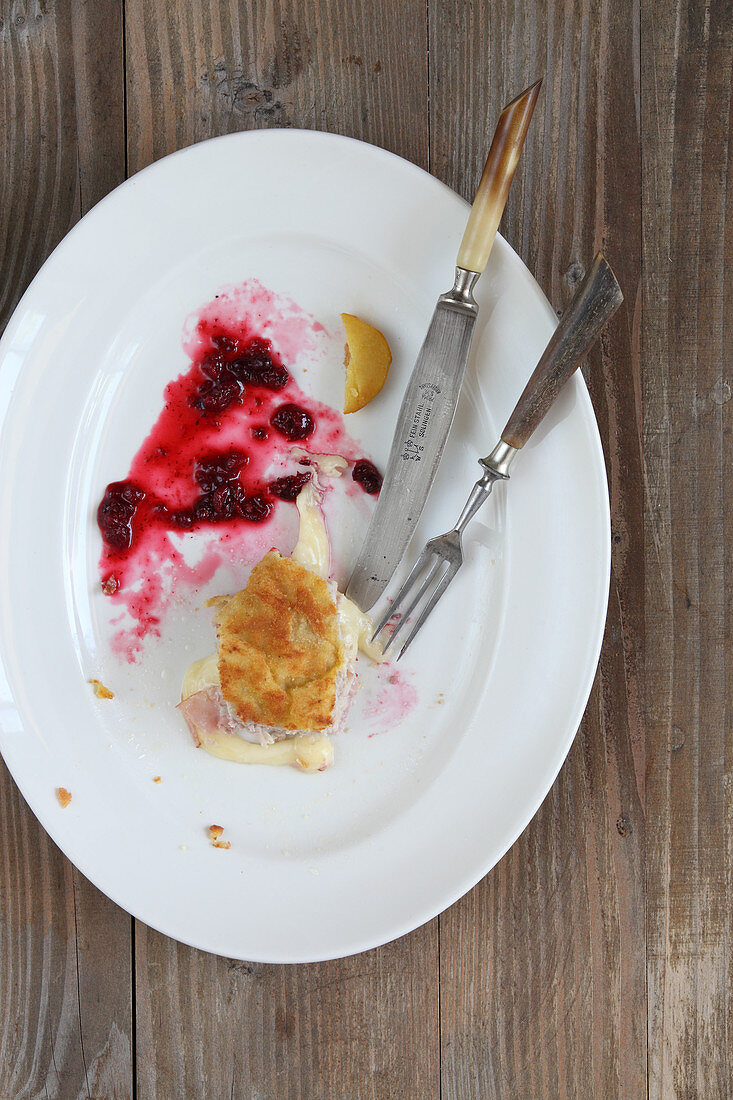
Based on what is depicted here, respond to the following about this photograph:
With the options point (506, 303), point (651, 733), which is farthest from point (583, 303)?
point (651, 733)

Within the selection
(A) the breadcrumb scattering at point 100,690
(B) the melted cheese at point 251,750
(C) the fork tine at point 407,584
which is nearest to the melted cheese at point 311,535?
(C) the fork tine at point 407,584

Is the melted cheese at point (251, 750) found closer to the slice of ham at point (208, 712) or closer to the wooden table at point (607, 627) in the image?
the slice of ham at point (208, 712)

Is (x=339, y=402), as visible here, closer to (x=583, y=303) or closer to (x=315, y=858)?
(x=583, y=303)

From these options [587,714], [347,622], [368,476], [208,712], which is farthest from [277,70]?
[587,714]

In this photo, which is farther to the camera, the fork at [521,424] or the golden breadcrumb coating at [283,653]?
the golden breadcrumb coating at [283,653]

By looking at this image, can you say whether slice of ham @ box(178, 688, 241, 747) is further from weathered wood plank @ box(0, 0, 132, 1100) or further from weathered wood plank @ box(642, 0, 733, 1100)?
weathered wood plank @ box(642, 0, 733, 1100)

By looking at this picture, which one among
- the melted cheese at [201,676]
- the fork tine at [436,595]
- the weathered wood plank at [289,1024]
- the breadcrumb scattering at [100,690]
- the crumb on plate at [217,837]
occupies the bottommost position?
the weathered wood plank at [289,1024]

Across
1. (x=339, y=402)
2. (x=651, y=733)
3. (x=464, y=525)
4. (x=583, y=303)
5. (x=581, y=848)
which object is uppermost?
(x=583, y=303)
